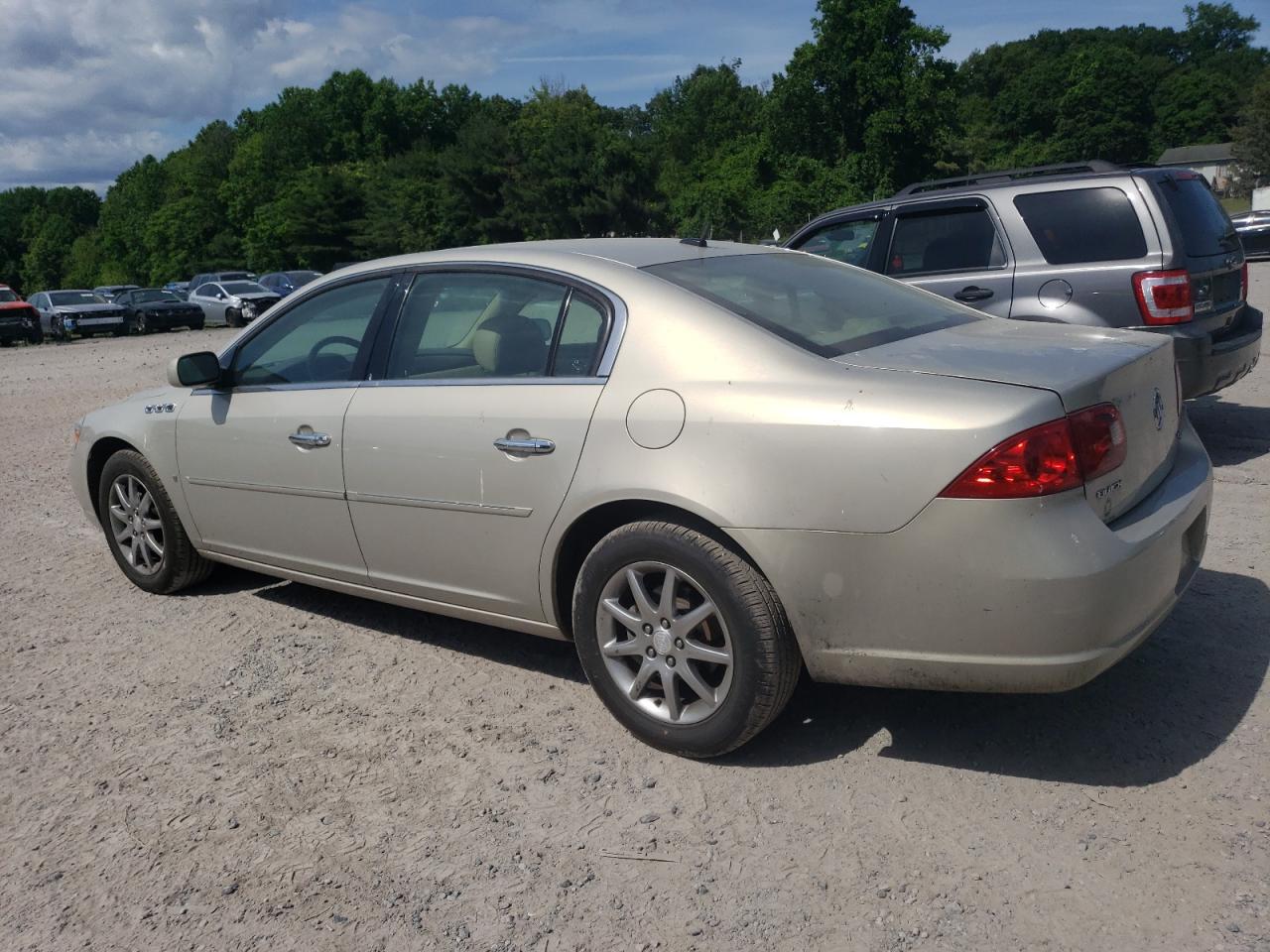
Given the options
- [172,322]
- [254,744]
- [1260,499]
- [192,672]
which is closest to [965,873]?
[254,744]

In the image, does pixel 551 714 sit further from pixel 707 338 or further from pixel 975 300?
pixel 975 300

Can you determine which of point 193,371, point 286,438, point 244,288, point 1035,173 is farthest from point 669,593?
point 244,288

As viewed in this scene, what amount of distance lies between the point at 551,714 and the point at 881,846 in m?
1.38

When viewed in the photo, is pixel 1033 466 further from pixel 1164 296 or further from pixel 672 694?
pixel 1164 296

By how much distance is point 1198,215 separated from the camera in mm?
7141

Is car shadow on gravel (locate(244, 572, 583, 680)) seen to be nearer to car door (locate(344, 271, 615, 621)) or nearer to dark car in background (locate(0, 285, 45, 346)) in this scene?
car door (locate(344, 271, 615, 621))

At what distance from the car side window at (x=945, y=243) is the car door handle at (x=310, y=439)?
4.81m

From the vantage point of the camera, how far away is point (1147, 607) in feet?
10.4

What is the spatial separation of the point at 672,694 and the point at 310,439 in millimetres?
1908

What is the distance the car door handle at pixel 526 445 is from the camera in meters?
3.70

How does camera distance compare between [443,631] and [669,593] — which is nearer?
[669,593]

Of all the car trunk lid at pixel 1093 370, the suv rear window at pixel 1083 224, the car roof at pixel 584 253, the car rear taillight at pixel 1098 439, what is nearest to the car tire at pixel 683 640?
the car trunk lid at pixel 1093 370

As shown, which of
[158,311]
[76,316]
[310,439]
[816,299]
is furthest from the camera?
[158,311]

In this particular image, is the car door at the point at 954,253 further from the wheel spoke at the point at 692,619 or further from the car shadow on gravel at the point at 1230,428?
the wheel spoke at the point at 692,619
